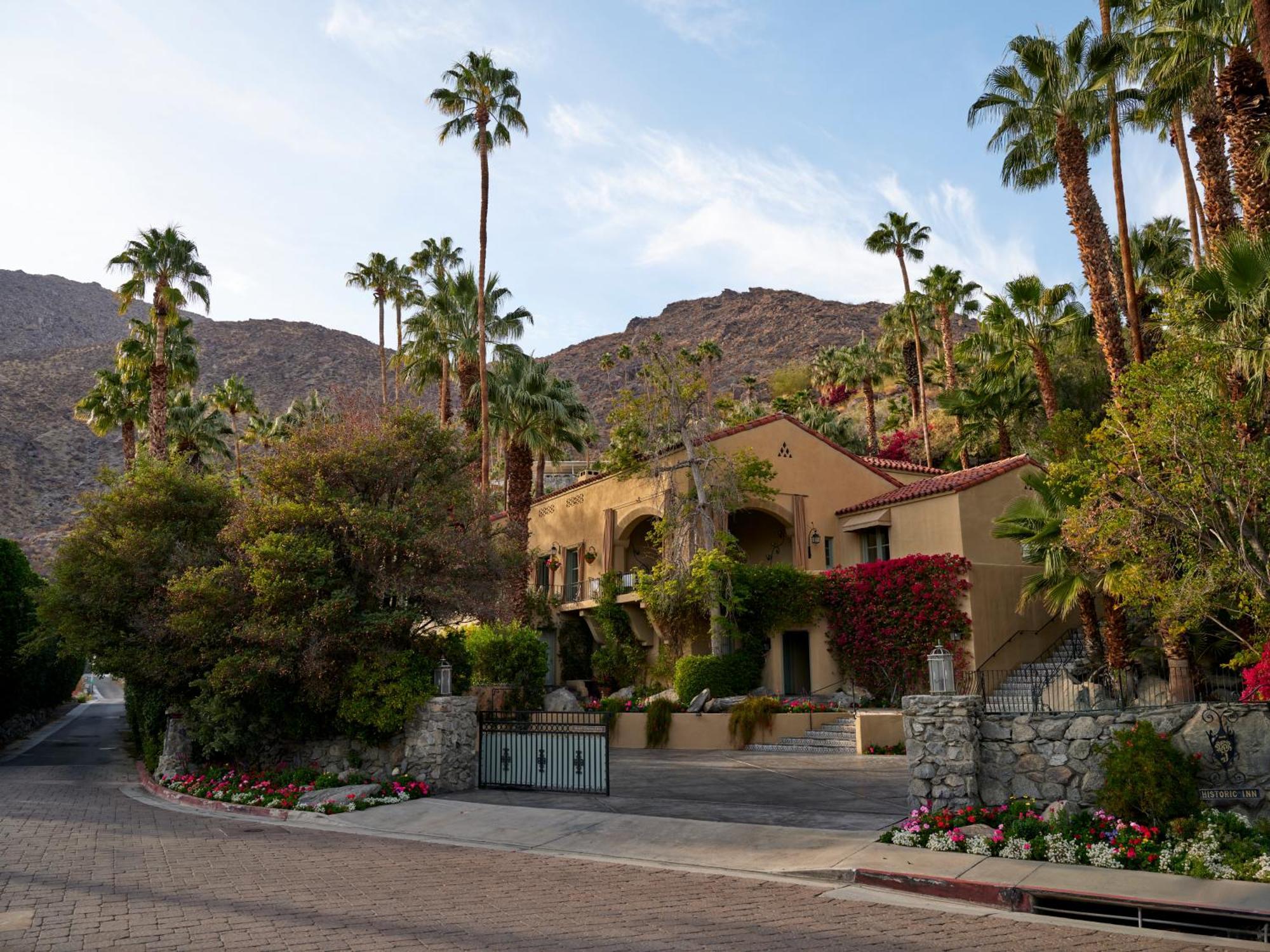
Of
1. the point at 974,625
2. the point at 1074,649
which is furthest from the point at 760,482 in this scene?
the point at 1074,649

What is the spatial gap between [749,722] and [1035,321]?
16466 millimetres

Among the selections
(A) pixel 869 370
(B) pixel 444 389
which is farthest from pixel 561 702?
(A) pixel 869 370

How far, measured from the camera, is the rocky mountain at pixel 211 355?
91188 millimetres

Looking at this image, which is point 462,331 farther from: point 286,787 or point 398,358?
point 286,787

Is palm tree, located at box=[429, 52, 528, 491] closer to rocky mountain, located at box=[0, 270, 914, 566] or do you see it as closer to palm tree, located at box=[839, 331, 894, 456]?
palm tree, located at box=[839, 331, 894, 456]

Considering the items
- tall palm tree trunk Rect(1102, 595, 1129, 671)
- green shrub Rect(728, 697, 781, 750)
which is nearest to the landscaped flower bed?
green shrub Rect(728, 697, 781, 750)

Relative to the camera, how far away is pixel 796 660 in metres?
30.0

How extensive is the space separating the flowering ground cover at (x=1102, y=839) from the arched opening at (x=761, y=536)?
21.1 metres

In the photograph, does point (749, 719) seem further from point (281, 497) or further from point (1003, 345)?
point (1003, 345)

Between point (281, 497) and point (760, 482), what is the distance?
17.2 metres

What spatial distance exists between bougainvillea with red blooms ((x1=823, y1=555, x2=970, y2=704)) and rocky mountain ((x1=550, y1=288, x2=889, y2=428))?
3550 inches

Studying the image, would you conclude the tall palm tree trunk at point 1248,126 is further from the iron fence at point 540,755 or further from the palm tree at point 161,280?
the palm tree at point 161,280

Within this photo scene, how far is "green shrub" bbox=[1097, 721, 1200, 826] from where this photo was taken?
33.4ft

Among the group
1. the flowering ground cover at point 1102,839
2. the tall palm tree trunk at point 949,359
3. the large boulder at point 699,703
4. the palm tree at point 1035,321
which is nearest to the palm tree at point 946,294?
the tall palm tree trunk at point 949,359
